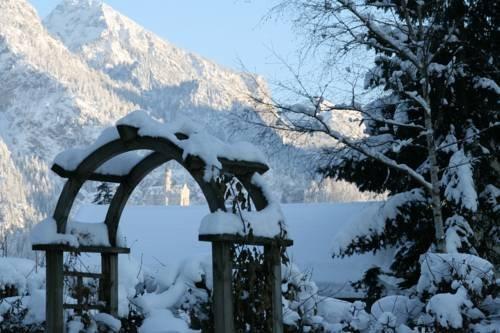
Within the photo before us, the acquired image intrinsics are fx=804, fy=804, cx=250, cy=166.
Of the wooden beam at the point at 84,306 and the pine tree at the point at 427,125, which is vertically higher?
the pine tree at the point at 427,125

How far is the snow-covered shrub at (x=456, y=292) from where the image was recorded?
292 inches

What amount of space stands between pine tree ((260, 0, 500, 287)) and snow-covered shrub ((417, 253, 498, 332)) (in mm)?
3846

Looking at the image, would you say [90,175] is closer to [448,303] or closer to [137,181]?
[137,181]

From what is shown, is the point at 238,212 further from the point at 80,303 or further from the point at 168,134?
the point at 80,303

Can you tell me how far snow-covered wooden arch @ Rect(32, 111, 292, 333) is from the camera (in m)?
6.12

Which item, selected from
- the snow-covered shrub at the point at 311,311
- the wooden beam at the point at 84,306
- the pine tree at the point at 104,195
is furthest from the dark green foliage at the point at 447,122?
the pine tree at the point at 104,195

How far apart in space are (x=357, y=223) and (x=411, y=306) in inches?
228

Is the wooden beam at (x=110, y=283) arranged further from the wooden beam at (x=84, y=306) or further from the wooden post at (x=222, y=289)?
the wooden post at (x=222, y=289)

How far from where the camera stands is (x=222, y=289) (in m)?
6.14

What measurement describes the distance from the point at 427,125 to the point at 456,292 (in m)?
5.09

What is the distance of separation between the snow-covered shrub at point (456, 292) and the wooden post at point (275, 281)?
66.4 inches

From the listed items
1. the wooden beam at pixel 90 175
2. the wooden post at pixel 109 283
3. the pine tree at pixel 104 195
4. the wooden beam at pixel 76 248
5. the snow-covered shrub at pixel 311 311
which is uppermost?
the pine tree at pixel 104 195

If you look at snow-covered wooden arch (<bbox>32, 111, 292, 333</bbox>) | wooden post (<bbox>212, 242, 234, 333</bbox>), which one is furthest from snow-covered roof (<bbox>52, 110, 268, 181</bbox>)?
wooden post (<bbox>212, 242, 234, 333</bbox>)

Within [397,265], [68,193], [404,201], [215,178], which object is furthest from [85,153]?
[397,265]
